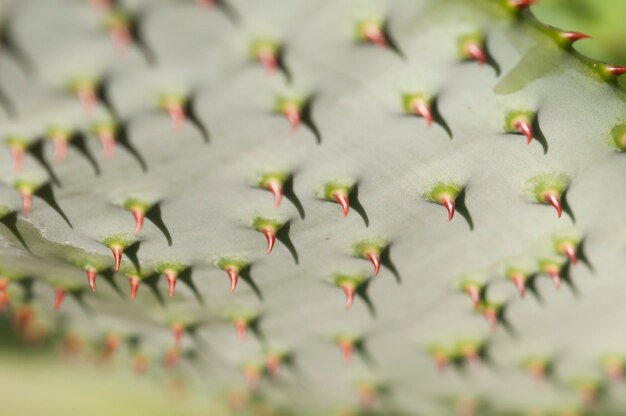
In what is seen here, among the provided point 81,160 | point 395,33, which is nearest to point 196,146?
point 81,160

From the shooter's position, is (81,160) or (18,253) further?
(18,253)

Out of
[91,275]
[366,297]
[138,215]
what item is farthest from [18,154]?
[366,297]

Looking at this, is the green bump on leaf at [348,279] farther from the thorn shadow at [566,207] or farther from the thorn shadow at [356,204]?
the thorn shadow at [566,207]

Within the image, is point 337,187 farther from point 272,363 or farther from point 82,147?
point 272,363

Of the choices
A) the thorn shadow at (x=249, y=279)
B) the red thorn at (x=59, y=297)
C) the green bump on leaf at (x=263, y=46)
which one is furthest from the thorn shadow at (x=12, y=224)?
the green bump on leaf at (x=263, y=46)

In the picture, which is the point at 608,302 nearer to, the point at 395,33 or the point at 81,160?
the point at 395,33

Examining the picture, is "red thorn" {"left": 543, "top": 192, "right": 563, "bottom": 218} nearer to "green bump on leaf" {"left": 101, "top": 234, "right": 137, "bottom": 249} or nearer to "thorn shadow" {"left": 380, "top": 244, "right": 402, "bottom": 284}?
"thorn shadow" {"left": 380, "top": 244, "right": 402, "bottom": 284}

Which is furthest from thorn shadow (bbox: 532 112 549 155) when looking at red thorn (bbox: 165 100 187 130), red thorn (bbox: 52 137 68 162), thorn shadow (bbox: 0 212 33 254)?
thorn shadow (bbox: 0 212 33 254)
